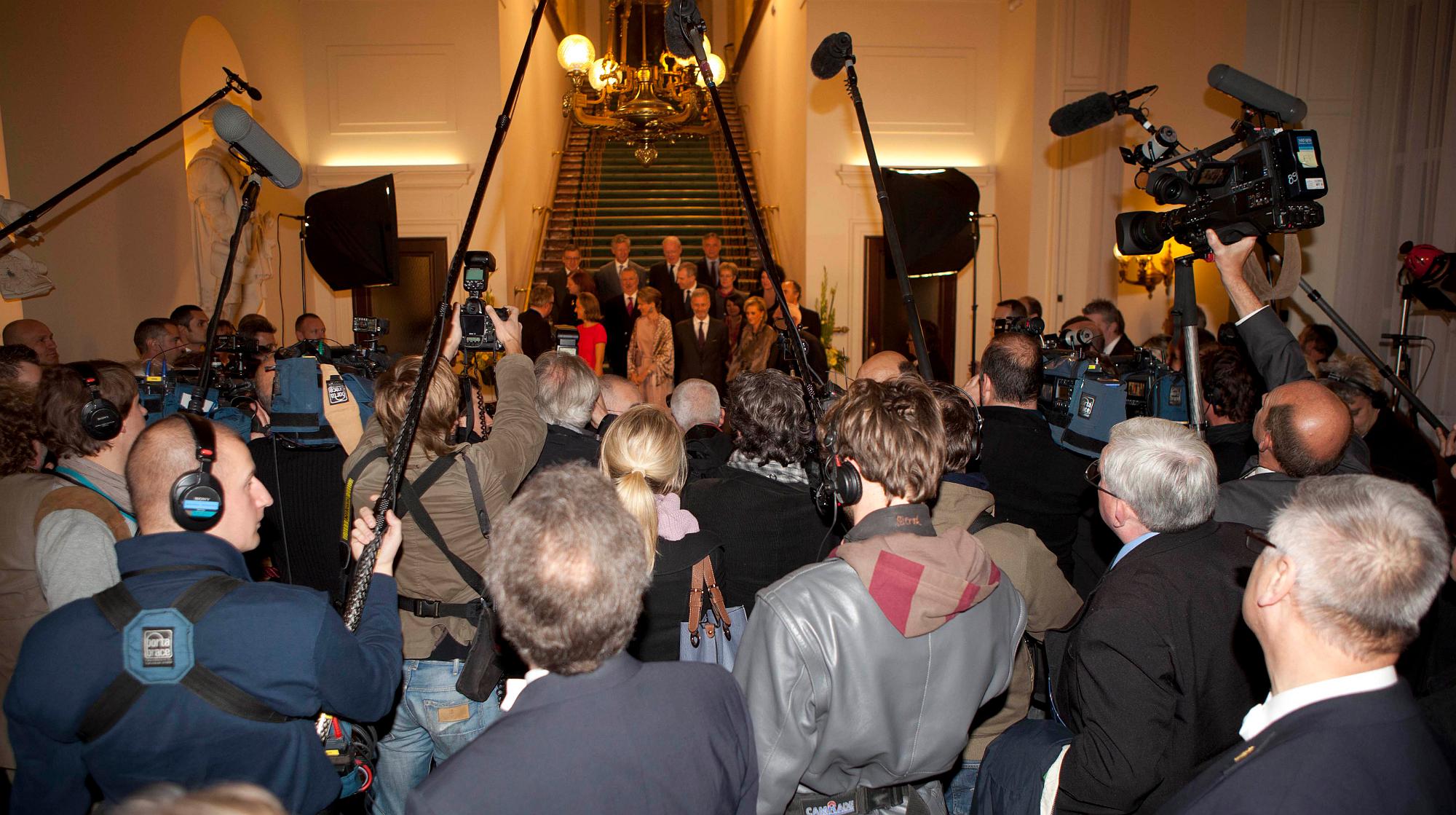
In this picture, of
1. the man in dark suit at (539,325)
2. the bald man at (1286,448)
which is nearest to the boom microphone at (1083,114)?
the bald man at (1286,448)

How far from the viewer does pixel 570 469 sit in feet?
4.76

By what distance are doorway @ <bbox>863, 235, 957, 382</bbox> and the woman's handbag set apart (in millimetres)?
7907

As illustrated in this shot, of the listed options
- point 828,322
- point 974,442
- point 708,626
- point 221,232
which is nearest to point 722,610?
point 708,626

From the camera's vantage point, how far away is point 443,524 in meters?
2.38

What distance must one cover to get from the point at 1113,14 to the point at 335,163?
885cm

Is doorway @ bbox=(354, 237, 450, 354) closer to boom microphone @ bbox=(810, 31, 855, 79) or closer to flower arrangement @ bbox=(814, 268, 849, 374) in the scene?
flower arrangement @ bbox=(814, 268, 849, 374)

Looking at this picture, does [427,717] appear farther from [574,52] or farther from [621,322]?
[574,52]

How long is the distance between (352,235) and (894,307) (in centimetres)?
608

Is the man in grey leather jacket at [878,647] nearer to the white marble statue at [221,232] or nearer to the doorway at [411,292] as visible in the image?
the white marble statue at [221,232]

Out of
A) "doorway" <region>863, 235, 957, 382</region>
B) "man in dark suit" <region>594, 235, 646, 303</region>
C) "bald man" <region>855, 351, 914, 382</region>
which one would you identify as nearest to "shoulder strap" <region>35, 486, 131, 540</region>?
"bald man" <region>855, 351, 914, 382</region>

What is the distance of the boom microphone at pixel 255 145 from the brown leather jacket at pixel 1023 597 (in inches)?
113

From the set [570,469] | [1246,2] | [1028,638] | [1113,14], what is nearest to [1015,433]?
[1028,638]

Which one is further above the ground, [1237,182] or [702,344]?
[1237,182]

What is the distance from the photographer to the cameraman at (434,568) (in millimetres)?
2381
